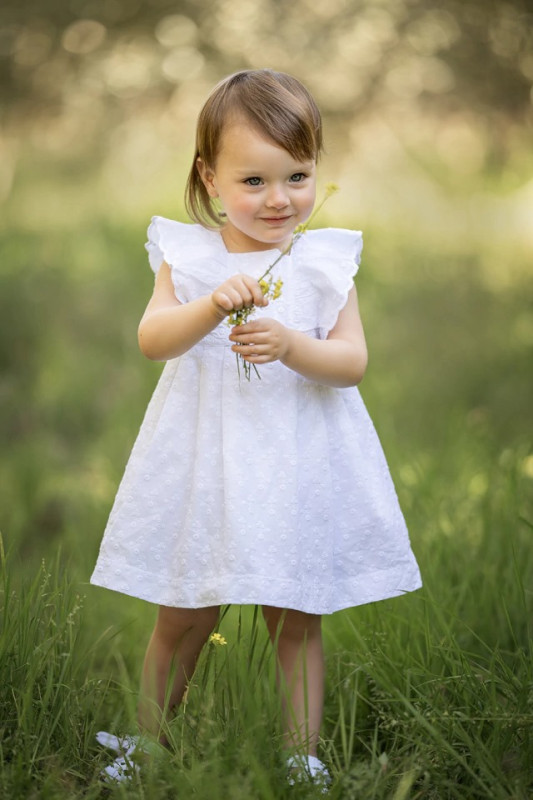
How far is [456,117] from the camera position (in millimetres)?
5512

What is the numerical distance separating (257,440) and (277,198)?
1.46 ft

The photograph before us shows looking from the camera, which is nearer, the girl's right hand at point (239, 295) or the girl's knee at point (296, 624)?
the girl's right hand at point (239, 295)

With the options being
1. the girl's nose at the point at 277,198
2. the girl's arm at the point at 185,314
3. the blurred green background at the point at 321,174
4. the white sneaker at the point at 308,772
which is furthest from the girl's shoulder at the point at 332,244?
the blurred green background at the point at 321,174

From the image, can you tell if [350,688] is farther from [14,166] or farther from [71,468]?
[14,166]

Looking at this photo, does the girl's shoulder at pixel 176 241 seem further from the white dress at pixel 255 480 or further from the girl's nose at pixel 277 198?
the girl's nose at pixel 277 198

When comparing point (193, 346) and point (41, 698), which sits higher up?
point (193, 346)

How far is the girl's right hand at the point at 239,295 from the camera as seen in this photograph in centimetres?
161

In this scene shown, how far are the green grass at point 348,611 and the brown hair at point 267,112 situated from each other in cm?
87

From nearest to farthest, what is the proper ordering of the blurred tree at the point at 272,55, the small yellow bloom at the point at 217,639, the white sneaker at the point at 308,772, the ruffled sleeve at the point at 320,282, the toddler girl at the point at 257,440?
the white sneaker at the point at 308,772
the small yellow bloom at the point at 217,639
the toddler girl at the point at 257,440
the ruffled sleeve at the point at 320,282
the blurred tree at the point at 272,55

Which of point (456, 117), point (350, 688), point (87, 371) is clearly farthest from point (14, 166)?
point (350, 688)

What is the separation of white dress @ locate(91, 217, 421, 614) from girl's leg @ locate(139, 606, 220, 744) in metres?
0.11

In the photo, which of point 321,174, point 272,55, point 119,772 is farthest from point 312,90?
point 119,772

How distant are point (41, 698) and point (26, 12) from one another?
414cm

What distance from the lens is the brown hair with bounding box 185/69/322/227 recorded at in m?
1.75
